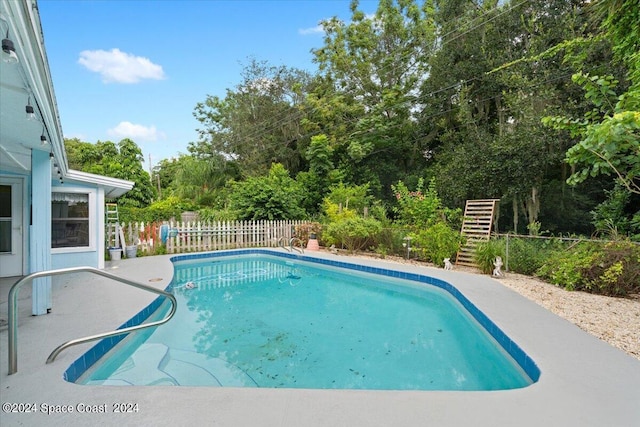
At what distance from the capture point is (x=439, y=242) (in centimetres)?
811

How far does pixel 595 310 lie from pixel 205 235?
32.2 ft

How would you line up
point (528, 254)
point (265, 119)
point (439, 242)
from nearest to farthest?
point (528, 254)
point (439, 242)
point (265, 119)

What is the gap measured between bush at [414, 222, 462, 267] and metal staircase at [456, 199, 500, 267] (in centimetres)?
23

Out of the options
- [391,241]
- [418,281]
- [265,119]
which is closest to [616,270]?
[418,281]

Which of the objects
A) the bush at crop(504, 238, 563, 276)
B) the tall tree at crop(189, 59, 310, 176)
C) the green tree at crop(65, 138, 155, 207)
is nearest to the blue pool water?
the bush at crop(504, 238, 563, 276)

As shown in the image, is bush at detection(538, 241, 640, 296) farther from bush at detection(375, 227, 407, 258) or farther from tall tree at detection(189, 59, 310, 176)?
tall tree at detection(189, 59, 310, 176)

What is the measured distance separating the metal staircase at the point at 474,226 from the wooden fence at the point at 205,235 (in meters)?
5.72

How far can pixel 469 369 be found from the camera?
345cm

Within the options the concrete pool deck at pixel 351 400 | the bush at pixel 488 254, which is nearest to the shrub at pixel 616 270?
the bush at pixel 488 254

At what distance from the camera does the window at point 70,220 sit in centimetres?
663

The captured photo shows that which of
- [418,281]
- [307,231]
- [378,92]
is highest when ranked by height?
[378,92]

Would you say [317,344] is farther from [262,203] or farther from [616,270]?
[262,203]

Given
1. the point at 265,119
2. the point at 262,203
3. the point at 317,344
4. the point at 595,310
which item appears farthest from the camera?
the point at 265,119

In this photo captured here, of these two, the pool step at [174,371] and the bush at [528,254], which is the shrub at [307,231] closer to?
the bush at [528,254]
